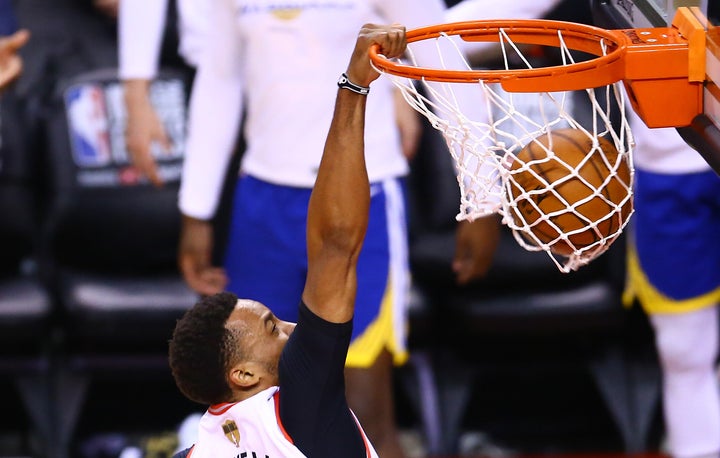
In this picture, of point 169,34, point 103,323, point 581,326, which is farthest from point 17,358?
point 581,326

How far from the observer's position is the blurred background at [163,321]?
4.94 m

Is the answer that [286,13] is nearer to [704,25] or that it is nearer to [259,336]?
[259,336]

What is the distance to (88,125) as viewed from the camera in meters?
5.19

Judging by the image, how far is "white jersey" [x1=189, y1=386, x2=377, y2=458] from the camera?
2.55m

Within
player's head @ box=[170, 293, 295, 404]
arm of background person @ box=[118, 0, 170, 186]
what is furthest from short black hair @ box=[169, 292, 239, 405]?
arm of background person @ box=[118, 0, 170, 186]

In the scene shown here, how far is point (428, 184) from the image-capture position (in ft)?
17.0

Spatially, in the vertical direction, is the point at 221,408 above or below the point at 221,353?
below

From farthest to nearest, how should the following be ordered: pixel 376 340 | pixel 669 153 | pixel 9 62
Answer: pixel 9 62 → pixel 669 153 → pixel 376 340

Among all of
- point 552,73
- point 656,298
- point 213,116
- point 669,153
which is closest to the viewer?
point 552,73

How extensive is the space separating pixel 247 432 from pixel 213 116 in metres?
1.52

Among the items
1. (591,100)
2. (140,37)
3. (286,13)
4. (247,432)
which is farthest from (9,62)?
(591,100)

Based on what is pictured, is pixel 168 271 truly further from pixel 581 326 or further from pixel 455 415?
pixel 581 326

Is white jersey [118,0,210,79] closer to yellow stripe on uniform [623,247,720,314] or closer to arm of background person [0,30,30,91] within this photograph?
arm of background person [0,30,30,91]

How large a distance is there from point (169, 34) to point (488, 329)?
6.20ft
